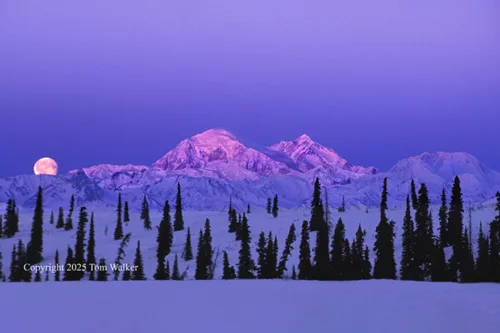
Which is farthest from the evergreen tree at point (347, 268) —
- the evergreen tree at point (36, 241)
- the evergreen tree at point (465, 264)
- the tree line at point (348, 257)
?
the evergreen tree at point (36, 241)

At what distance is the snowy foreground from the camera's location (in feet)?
75.5

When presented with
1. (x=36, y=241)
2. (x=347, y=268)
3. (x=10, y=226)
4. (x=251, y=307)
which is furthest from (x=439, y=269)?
(x=10, y=226)

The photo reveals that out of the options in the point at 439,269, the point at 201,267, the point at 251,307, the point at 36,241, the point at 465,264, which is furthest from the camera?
the point at 36,241

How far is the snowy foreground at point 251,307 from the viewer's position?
23000mm

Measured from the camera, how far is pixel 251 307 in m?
26.0

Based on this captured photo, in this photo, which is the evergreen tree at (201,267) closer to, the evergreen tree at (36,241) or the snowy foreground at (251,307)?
the evergreen tree at (36,241)

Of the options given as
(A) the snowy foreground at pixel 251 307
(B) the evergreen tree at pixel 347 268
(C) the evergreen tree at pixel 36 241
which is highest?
(C) the evergreen tree at pixel 36 241

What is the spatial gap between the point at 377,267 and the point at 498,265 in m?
30.1

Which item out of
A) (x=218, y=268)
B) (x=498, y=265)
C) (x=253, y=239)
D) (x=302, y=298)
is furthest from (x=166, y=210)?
(x=302, y=298)

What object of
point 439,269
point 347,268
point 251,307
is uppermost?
point 439,269

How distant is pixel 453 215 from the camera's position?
3634 inches

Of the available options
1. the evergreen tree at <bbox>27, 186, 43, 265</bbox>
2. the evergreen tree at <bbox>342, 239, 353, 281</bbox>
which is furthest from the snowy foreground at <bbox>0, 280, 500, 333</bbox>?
the evergreen tree at <bbox>27, 186, 43, 265</bbox>

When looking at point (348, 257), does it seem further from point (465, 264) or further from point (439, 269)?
point (465, 264)

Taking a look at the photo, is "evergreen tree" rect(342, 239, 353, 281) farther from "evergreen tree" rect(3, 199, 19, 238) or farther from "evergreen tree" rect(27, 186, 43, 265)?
"evergreen tree" rect(3, 199, 19, 238)
